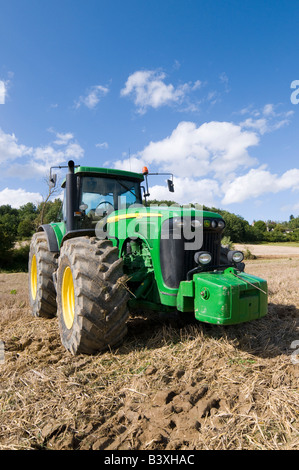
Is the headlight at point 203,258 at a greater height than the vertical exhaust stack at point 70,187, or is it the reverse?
the vertical exhaust stack at point 70,187

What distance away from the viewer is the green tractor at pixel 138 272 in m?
3.12

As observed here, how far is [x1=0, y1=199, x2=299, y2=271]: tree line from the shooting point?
2418cm

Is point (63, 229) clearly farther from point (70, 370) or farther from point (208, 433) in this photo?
point (208, 433)

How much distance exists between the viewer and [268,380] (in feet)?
Result: 9.23

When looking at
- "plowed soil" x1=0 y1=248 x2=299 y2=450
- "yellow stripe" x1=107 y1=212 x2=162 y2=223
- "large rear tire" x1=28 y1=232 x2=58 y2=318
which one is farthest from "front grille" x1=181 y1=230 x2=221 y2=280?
"large rear tire" x1=28 y1=232 x2=58 y2=318

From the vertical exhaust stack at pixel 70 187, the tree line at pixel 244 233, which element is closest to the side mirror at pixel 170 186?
the vertical exhaust stack at pixel 70 187

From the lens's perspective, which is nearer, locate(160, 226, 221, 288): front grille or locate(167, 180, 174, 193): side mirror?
locate(160, 226, 221, 288): front grille

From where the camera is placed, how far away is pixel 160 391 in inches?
104

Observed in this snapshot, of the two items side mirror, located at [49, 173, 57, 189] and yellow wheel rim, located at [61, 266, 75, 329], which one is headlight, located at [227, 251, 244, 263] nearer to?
yellow wheel rim, located at [61, 266, 75, 329]

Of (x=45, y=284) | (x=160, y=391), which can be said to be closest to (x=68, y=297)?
(x=45, y=284)

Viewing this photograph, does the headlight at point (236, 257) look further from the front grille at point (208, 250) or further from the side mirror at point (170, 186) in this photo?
the side mirror at point (170, 186)

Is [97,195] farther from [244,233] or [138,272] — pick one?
[244,233]

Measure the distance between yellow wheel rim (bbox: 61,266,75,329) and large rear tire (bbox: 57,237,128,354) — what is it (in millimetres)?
367

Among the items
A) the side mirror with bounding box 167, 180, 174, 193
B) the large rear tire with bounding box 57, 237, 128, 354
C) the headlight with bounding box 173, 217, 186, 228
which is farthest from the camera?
the side mirror with bounding box 167, 180, 174, 193
